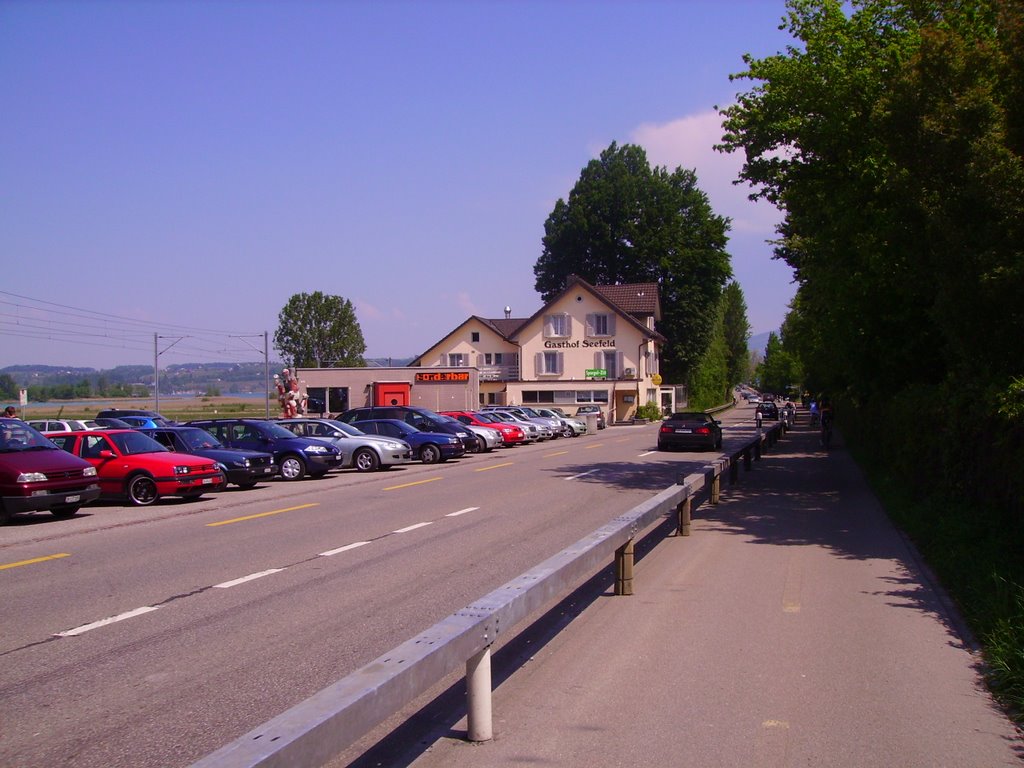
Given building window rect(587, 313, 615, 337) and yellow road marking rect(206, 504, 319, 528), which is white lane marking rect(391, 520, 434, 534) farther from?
building window rect(587, 313, 615, 337)

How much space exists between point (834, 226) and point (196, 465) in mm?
13663

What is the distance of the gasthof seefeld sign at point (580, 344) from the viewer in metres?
67.4

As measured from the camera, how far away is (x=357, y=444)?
2536cm

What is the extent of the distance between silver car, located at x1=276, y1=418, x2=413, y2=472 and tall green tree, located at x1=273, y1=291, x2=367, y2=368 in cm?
7623

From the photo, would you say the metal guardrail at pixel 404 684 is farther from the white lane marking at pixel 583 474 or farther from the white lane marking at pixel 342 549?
the white lane marking at pixel 583 474

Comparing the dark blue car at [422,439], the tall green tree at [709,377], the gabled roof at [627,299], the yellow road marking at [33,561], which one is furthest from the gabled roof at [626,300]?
the yellow road marking at [33,561]

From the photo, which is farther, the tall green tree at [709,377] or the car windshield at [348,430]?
the tall green tree at [709,377]

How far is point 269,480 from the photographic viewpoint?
2297cm

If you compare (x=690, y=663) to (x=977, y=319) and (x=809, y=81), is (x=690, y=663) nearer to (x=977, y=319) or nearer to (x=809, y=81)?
(x=977, y=319)

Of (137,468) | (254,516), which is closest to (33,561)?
(254,516)

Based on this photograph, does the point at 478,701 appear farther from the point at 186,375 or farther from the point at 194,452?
the point at 186,375

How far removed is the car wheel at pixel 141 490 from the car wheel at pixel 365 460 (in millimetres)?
8329

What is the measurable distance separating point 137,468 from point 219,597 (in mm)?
9590

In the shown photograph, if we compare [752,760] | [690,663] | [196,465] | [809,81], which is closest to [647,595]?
[690,663]
